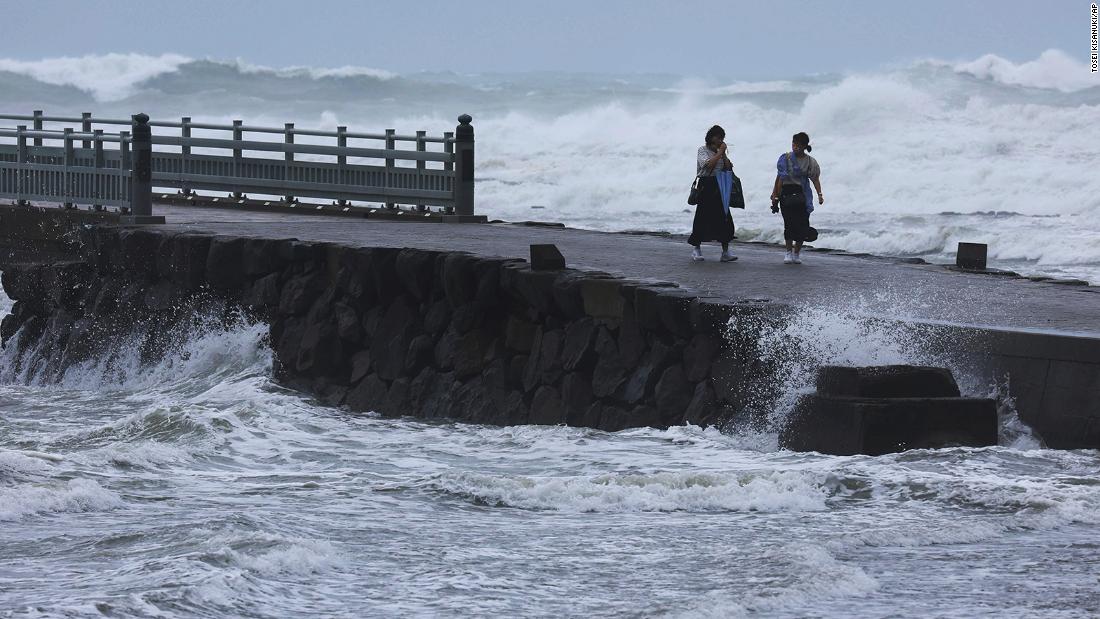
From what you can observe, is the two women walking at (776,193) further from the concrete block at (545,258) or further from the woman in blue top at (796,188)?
the concrete block at (545,258)

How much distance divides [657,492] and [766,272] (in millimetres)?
6456

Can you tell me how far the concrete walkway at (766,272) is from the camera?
44.0ft

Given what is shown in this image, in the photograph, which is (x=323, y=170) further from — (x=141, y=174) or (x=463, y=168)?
(x=141, y=174)

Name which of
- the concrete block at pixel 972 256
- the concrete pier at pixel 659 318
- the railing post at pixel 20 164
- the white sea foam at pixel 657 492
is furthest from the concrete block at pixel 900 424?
the railing post at pixel 20 164

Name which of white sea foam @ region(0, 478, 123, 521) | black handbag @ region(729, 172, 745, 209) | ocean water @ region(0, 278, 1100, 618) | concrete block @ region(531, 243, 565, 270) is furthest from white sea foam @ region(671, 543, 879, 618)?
black handbag @ region(729, 172, 745, 209)

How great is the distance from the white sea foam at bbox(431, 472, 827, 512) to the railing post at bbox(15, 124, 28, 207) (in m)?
16.3

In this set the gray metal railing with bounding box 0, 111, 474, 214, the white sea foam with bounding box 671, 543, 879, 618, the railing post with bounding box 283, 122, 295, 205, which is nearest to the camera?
the white sea foam with bounding box 671, 543, 879, 618

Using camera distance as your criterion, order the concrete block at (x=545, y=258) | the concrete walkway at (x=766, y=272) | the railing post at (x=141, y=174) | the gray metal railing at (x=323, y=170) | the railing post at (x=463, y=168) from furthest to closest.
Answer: the gray metal railing at (x=323, y=170) → the railing post at (x=463, y=168) → the railing post at (x=141, y=174) → the concrete block at (x=545, y=258) → the concrete walkway at (x=766, y=272)

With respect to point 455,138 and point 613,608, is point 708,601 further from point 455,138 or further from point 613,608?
point 455,138

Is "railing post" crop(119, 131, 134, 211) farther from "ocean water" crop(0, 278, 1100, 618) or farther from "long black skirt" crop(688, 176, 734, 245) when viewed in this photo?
"ocean water" crop(0, 278, 1100, 618)

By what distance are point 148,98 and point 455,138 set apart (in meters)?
92.8

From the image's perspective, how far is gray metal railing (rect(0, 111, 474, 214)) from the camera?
25.0 meters

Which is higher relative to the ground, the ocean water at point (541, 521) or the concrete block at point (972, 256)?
the concrete block at point (972, 256)

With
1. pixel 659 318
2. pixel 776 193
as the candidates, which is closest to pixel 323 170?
pixel 776 193
